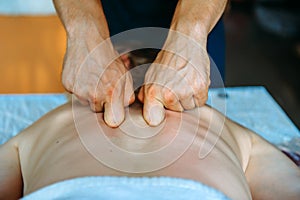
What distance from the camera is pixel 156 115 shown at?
0.91m

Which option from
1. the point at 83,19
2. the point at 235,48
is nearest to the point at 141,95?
the point at 83,19

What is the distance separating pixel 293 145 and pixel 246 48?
2965 millimetres

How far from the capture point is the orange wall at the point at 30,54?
2.15m

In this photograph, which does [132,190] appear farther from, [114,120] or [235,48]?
[235,48]

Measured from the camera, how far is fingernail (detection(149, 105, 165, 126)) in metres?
0.91

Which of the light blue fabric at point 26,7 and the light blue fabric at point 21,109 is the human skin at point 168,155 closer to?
the light blue fabric at point 21,109

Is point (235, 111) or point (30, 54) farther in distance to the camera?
point (30, 54)

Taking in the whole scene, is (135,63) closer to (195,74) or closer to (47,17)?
(195,74)

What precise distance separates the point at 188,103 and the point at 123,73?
0.57ft

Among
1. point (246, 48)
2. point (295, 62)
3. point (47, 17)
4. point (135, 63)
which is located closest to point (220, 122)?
point (135, 63)

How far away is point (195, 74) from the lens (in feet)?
3.16

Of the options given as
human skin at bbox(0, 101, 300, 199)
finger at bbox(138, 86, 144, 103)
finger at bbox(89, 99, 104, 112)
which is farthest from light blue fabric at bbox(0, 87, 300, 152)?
finger at bbox(89, 99, 104, 112)

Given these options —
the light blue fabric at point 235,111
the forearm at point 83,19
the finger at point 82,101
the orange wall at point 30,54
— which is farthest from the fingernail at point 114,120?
the orange wall at point 30,54

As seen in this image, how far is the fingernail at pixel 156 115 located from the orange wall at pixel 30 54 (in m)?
1.33
